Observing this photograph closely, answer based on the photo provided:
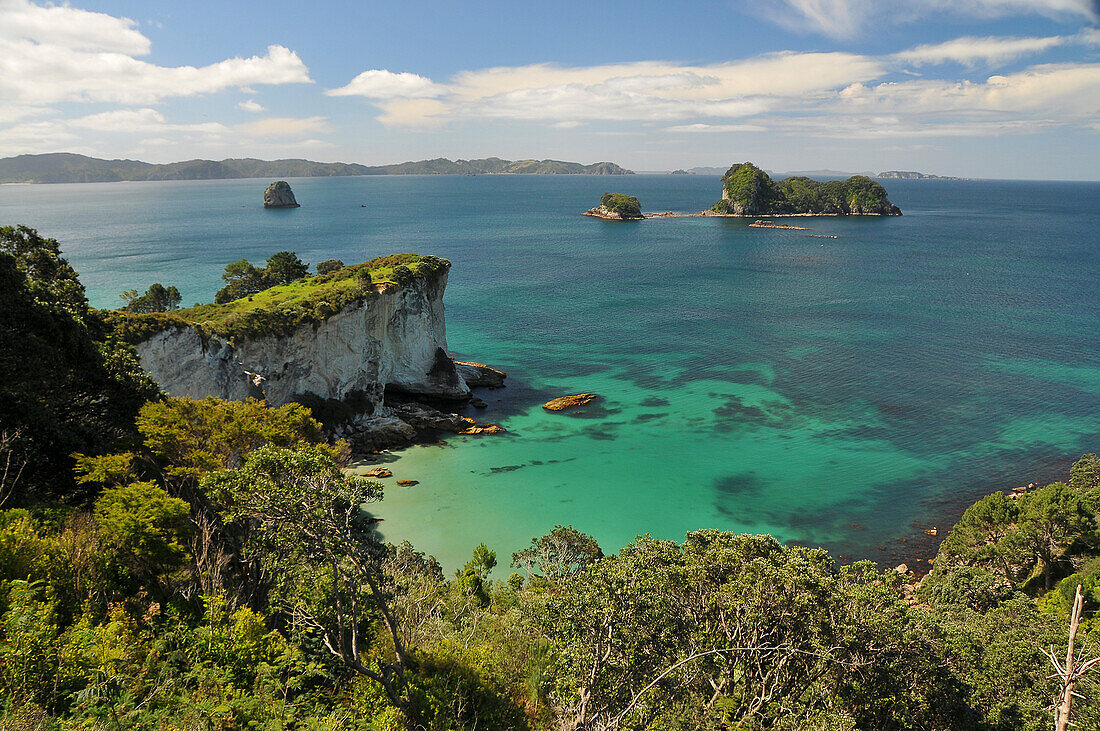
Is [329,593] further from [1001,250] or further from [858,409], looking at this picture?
[1001,250]

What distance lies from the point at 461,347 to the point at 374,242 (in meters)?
60.0

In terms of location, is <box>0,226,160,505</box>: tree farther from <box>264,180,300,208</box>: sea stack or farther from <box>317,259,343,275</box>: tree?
<box>264,180,300,208</box>: sea stack

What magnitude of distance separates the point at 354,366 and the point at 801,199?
15105cm

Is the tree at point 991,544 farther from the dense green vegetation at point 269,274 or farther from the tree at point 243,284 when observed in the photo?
the tree at point 243,284

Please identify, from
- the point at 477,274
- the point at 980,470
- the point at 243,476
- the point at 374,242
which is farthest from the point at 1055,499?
the point at 374,242

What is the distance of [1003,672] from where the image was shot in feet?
42.0

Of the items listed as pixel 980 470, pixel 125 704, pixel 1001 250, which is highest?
pixel 1001 250

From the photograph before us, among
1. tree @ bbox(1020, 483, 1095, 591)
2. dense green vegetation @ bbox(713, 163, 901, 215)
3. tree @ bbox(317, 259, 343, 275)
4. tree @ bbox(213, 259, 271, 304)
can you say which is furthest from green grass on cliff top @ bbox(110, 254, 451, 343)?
dense green vegetation @ bbox(713, 163, 901, 215)

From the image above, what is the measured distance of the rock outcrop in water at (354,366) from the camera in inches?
1128

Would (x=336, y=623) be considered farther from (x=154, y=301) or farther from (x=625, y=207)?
(x=625, y=207)

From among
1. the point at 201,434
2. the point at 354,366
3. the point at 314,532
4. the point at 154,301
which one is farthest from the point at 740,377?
the point at 154,301

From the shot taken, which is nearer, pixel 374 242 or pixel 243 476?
pixel 243 476

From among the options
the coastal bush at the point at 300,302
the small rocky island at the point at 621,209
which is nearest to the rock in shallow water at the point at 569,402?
the coastal bush at the point at 300,302

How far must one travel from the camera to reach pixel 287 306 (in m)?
34.8
